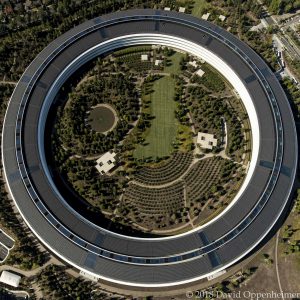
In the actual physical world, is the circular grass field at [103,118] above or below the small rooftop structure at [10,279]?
above

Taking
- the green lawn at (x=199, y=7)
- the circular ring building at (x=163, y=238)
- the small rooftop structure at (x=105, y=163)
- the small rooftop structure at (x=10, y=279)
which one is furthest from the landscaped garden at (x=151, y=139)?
the small rooftop structure at (x=10, y=279)

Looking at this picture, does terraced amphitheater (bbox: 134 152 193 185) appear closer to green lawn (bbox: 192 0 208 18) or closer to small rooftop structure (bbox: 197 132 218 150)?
small rooftop structure (bbox: 197 132 218 150)

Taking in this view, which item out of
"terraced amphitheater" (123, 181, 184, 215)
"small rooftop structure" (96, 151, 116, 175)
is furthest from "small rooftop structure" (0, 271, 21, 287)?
"small rooftop structure" (96, 151, 116, 175)

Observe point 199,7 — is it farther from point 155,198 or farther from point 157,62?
point 155,198

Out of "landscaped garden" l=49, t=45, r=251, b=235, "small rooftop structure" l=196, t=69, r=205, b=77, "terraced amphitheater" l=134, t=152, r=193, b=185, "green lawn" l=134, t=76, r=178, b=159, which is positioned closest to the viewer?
"landscaped garden" l=49, t=45, r=251, b=235

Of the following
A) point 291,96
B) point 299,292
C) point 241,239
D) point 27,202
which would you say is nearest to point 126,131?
point 27,202

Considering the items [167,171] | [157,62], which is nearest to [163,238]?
[167,171]

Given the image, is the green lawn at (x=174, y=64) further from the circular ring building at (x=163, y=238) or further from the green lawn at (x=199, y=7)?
the green lawn at (x=199, y=7)
